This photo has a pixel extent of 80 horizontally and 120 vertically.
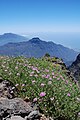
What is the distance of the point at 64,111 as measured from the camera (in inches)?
307

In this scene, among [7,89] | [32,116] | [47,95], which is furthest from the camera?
[7,89]

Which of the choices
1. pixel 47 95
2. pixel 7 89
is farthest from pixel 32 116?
pixel 7 89

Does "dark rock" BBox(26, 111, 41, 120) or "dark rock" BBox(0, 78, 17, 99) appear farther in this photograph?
"dark rock" BBox(0, 78, 17, 99)

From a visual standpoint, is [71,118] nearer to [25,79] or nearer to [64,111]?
[64,111]

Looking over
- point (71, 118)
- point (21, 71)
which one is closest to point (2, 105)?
point (71, 118)

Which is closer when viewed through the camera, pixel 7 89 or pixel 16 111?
pixel 16 111

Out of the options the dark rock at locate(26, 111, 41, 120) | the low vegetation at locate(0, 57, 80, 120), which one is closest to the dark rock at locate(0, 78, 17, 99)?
the low vegetation at locate(0, 57, 80, 120)

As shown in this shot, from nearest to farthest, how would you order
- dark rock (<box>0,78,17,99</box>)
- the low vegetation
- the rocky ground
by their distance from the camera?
the rocky ground
the low vegetation
dark rock (<box>0,78,17,99</box>)

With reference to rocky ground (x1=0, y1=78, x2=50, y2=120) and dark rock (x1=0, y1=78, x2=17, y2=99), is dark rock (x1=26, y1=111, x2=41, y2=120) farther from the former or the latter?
dark rock (x1=0, y1=78, x2=17, y2=99)

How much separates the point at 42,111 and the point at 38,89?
78 cm

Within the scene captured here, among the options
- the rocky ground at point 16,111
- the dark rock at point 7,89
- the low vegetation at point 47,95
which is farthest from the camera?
the dark rock at point 7,89

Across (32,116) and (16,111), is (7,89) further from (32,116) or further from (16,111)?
(32,116)

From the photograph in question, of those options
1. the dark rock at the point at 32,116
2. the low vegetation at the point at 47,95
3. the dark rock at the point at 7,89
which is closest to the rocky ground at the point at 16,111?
the dark rock at the point at 32,116

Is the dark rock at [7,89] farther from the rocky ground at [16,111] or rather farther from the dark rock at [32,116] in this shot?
the dark rock at [32,116]
